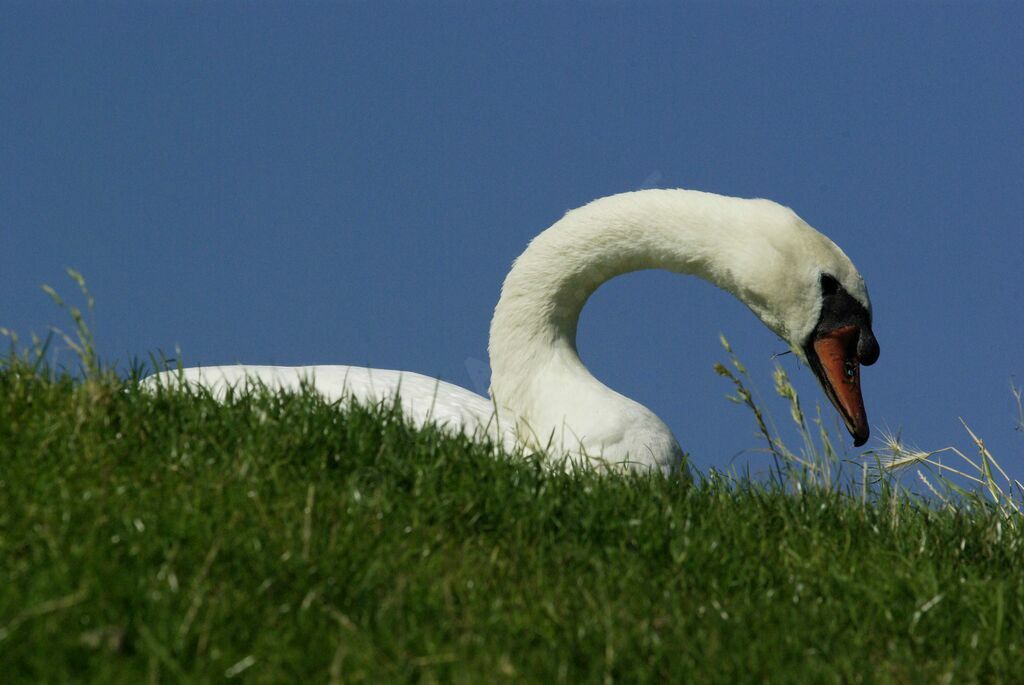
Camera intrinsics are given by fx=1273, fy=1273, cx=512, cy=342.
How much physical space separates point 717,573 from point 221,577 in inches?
79.0

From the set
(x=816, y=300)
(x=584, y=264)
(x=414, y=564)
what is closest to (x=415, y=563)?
(x=414, y=564)

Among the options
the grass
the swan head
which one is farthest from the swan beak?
the grass

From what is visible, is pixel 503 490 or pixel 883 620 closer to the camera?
pixel 883 620

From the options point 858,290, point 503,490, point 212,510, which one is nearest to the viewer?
point 212,510

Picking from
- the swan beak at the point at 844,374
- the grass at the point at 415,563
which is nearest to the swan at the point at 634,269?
the swan beak at the point at 844,374

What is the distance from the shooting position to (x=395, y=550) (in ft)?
14.9

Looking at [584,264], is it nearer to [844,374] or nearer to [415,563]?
[844,374]

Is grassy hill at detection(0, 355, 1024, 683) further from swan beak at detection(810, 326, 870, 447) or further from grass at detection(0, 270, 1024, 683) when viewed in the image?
swan beak at detection(810, 326, 870, 447)

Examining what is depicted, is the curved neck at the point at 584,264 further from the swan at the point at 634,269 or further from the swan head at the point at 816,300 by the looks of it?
the swan head at the point at 816,300

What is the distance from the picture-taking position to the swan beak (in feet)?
24.1

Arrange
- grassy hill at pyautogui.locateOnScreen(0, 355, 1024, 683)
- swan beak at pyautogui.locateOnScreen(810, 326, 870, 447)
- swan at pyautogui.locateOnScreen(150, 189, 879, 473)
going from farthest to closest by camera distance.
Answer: swan beak at pyautogui.locateOnScreen(810, 326, 870, 447), swan at pyautogui.locateOnScreen(150, 189, 879, 473), grassy hill at pyautogui.locateOnScreen(0, 355, 1024, 683)

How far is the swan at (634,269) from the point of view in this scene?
23.6 feet

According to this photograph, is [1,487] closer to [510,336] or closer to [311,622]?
[311,622]

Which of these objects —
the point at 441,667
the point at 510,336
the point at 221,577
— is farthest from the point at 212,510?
the point at 510,336
